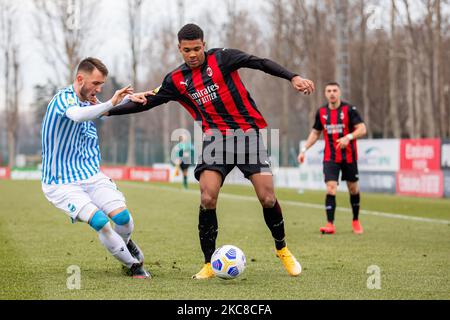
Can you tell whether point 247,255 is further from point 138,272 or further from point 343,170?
point 343,170

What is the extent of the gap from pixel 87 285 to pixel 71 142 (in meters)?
1.37

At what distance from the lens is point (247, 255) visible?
9.41m

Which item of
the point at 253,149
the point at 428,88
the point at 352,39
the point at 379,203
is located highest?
the point at 352,39

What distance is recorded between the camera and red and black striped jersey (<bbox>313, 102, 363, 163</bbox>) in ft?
41.9

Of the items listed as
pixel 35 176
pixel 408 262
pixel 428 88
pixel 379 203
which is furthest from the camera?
pixel 35 176

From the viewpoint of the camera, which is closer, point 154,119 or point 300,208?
point 300,208

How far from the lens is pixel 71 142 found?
7.25 m

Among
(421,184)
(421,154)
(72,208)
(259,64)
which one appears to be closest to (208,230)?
(72,208)

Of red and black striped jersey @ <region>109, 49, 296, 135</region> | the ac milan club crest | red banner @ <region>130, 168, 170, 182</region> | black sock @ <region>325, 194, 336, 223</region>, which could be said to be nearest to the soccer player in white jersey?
red and black striped jersey @ <region>109, 49, 296, 135</region>

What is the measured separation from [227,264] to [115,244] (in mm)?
1051

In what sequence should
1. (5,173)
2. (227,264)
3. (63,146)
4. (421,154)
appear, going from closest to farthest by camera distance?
(227,264) < (63,146) < (421,154) < (5,173)

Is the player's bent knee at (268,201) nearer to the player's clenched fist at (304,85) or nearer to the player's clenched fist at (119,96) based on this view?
the player's clenched fist at (304,85)

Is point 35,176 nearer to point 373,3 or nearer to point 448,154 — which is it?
point 373,3

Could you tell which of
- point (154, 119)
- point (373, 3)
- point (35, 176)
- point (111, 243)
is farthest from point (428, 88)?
point (154, 119)
